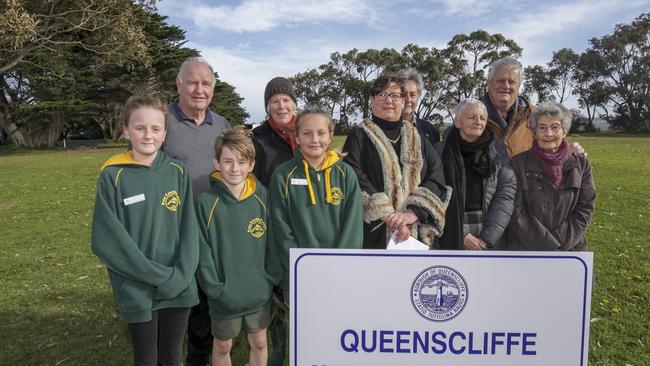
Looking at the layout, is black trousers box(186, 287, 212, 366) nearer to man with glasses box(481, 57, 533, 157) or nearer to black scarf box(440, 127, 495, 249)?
black scarf box(440, 127, 495, 249)

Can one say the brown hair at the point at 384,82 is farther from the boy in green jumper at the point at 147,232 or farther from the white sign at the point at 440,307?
the white sign at the point at 440,307

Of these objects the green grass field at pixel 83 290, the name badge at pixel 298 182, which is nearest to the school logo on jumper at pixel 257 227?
the name badge at pixel 298 182

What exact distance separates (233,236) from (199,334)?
3.89 feet

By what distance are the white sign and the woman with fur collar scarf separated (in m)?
1.08

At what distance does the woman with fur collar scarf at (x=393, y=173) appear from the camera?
3.07 m

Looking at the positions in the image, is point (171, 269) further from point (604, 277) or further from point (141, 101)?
point (604, 277)

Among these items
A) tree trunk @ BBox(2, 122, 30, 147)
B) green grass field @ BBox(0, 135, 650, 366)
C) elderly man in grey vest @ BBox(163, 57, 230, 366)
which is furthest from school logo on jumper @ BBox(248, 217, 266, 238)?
tree trunk @ BBox(2, 122, 30, 147)

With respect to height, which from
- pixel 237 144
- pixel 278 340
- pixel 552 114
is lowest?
pixel 278 340

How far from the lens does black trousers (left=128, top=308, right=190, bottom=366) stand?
277cm

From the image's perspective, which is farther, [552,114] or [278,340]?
[278,340]

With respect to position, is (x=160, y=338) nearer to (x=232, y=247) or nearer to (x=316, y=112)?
(x=232, y=247)

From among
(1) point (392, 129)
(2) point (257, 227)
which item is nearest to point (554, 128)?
(1) point (392, 129)

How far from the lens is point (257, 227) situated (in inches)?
114

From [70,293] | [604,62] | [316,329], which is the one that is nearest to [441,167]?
[316,329]
